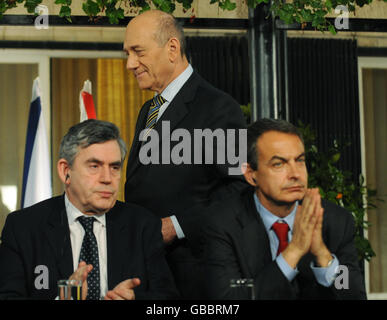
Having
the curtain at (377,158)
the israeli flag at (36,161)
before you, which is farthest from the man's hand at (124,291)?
the curtain at (377,158)

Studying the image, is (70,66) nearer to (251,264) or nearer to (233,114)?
(233,114)

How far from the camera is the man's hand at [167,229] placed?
9.52 ft

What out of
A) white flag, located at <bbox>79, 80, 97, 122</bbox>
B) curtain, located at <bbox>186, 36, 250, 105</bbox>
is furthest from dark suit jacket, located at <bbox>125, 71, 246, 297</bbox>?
curtain, located at <bbox>186, 36, 250, 105</bbox>

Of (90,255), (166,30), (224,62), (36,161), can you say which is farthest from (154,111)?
(224,62)

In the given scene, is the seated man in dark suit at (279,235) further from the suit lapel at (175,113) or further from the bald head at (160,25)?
the bald head at (160,25)

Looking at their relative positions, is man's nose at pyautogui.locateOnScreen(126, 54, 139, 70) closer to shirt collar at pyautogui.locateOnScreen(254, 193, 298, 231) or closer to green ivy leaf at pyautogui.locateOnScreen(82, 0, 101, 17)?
shirt collar at pyautogui.locateOnScreen(254, 193, 298, 231)

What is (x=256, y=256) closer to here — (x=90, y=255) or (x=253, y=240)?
(x=253, y=240)

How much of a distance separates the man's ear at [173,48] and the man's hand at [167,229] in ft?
2.18

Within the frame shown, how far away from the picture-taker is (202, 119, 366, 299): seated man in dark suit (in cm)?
246

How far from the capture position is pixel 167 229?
2904 millimetres

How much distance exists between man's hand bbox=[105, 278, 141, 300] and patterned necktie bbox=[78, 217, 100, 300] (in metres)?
0.18

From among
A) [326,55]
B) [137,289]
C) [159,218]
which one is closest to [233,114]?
[159,218]
